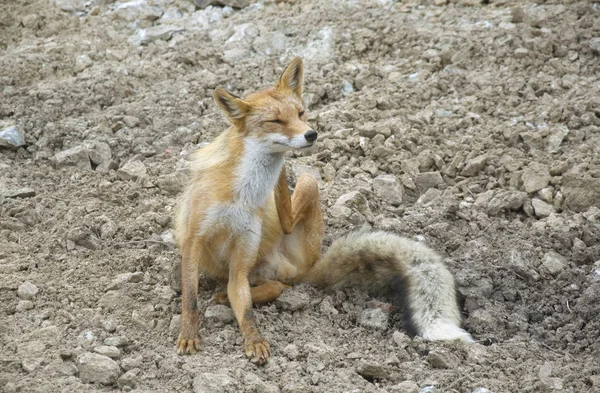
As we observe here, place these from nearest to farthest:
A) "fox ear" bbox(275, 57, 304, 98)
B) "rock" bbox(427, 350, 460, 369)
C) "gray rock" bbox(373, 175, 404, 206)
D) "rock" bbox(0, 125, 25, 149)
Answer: "rock" bbox(427, 350, 460, 369) → "fox ear" bbox(275, 57, 304, 98) → "gray rock" bbox(373, 175, 404, 206) → "rock" bbox(0, 125, 25, 149)

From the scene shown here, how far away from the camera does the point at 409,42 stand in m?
10.3

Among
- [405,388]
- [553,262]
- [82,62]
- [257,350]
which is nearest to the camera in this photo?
[405,388]

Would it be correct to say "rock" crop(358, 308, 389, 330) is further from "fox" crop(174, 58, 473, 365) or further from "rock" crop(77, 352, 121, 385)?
"rock" crop(77, 352, 121, 385)

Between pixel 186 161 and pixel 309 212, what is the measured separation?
2.14 m

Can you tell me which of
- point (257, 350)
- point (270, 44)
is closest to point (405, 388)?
point (257, 350)

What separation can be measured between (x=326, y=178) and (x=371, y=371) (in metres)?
3.15

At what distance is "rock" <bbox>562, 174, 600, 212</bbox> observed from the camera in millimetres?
7836

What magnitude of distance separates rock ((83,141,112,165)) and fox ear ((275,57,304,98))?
9.14 ft

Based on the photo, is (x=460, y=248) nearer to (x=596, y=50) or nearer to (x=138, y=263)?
(x=138, y=263)

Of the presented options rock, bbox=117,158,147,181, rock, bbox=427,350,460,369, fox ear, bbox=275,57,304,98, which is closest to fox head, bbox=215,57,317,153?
fox ear, bbox=275,57,304,98

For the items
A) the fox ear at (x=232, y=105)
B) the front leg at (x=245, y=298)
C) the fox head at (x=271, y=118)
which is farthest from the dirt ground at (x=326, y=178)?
the fox ear at (x=232, y=105)

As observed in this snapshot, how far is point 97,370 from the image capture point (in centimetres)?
544

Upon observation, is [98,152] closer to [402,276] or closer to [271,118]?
[271,118]

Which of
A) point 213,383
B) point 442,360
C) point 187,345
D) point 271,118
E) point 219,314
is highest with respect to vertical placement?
point 271,118
